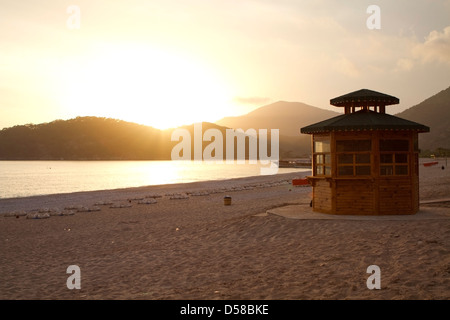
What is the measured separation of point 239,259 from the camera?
10797 mm

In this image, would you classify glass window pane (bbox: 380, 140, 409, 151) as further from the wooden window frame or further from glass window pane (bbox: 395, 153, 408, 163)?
the wooden window frame

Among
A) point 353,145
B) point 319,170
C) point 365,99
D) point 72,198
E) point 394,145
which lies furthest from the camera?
point 72,198

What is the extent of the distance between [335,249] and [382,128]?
588cm

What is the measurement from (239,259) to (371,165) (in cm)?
710

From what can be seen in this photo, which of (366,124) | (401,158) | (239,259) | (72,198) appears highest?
(366,124)

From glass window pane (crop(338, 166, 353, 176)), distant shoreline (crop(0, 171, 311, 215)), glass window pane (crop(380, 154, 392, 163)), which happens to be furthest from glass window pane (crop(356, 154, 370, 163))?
distant shoreline (crop(0, 171, 311, 215))

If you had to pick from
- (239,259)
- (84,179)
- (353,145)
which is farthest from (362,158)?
(84,179)

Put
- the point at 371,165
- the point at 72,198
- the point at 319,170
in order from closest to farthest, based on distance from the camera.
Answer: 1. the point at 371,165
2. the point at 319,170
3. the point at 72,198

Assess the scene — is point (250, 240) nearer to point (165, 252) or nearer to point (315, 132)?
point (165, 252)

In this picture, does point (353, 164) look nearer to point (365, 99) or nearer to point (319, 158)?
point (319, 158)

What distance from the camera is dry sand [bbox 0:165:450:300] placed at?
821cm

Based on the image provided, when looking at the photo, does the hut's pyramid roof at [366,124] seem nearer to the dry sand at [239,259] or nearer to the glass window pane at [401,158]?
the glass window pane at [401,158]

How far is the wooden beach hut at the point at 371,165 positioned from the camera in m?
14.7
